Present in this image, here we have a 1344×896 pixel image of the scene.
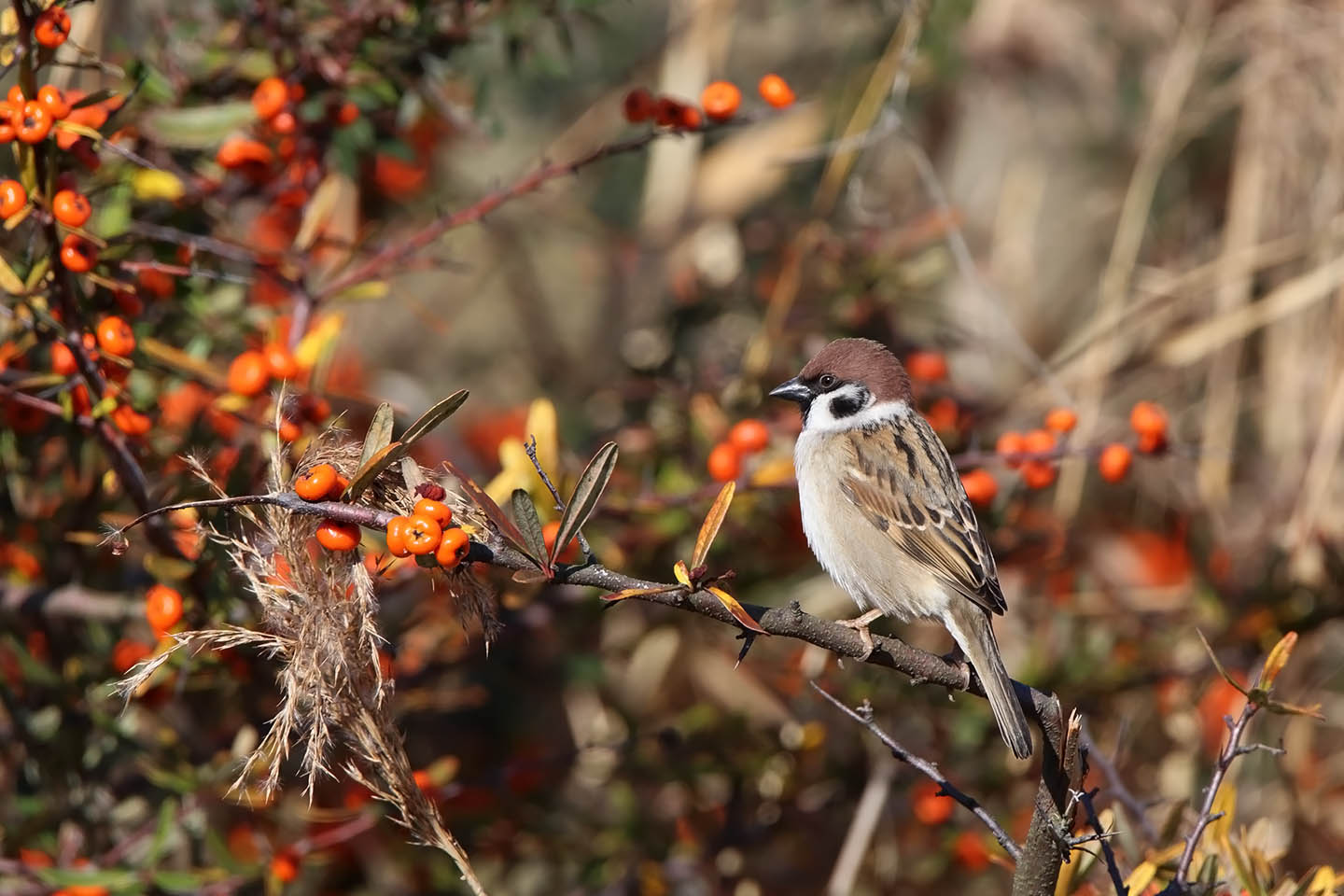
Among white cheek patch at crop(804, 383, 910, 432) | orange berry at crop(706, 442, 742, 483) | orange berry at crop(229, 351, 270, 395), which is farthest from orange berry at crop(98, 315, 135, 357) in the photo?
white cheek patch at crop(804, 383, 910, 432)

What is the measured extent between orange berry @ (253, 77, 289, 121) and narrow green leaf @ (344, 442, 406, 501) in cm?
138

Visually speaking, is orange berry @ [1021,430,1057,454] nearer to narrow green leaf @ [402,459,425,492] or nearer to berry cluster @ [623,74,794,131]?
berry cluster @ [623,74,794,131]

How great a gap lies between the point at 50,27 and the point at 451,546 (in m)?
1.25

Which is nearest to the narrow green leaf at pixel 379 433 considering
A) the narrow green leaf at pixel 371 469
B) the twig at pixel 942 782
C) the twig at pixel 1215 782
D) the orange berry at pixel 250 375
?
the narrow green leaf at pixel 371 469

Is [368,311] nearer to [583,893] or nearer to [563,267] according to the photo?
Answer: [563,267]

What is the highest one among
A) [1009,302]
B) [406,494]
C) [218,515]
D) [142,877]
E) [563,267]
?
[406,494]

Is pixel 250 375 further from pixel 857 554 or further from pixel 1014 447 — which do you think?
pixel 1014 447

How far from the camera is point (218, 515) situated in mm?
2576

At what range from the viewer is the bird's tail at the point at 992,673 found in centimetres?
258

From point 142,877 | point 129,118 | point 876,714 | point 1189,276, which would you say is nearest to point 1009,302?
point 1189,276

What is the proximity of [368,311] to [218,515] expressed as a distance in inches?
159

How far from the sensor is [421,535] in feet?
5.57

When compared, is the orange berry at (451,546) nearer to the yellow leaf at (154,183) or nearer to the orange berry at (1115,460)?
the yellow leaf at (154,183)

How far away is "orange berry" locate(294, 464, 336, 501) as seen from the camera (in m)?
1.79
